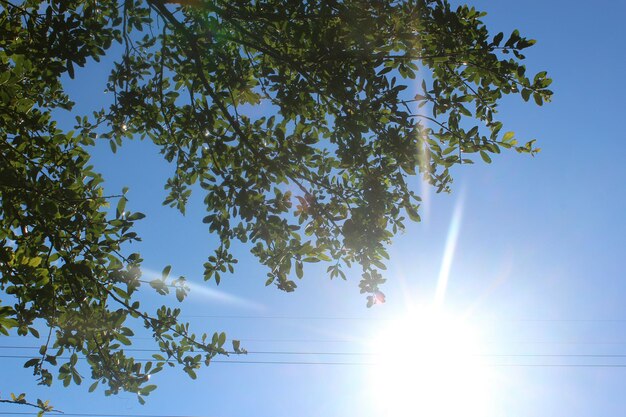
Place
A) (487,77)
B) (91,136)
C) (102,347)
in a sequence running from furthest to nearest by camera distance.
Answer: (91,136), (487,77), (102,347)

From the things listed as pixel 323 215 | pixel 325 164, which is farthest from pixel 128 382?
pixel 325 164

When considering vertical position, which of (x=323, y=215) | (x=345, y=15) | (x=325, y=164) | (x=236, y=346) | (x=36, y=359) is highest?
(x=345, y=15)

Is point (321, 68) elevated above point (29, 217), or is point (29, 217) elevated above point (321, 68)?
point (321, 68)

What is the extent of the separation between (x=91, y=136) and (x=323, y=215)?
113 inches

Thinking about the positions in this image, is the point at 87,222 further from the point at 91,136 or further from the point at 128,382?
the point at 91,136

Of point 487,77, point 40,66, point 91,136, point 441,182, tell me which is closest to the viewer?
point 40,66

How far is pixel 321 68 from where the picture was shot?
160 inches

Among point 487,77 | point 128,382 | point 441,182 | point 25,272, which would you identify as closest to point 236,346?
point 128,382

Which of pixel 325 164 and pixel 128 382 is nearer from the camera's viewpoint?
pixel 128 382

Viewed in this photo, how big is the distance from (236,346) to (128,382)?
954 mm

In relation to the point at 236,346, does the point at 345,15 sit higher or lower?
higher

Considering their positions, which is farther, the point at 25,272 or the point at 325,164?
the point at 325,164

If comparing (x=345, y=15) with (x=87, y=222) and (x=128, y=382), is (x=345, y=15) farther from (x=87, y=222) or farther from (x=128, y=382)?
(x=128, y=382)

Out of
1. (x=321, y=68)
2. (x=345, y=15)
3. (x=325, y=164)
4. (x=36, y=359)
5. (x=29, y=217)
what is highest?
(x=345, y=15)
